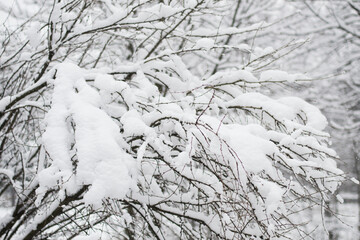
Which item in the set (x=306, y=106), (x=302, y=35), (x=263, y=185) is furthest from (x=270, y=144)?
(x=302, y=35)

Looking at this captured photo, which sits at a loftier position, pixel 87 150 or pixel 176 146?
pixel 176 146

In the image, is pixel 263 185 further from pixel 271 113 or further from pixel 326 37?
pixel 326 37

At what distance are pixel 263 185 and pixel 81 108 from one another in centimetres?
109

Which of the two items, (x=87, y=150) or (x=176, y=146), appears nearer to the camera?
(x=87, y=150)

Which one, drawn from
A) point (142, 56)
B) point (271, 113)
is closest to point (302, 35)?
point (142, 56)

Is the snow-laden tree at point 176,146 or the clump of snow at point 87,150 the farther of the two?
the snow-laden tree at point 176,146

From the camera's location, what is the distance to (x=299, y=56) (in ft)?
27.0

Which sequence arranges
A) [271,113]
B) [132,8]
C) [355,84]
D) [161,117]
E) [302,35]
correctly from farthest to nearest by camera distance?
1. [355,84]
2. [302,35]
3. [132,8]
4. [271,113]
5. [161,117]

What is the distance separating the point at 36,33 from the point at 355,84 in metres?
7.43

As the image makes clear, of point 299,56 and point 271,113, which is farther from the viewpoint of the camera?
point 299,56

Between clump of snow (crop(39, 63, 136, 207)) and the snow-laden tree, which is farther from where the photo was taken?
the snow-laden tree

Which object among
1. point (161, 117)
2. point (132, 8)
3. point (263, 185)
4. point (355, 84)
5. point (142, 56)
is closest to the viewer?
point (263, 185)

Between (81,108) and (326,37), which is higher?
(326,37)

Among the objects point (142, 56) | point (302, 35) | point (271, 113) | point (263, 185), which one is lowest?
point (263, 185)
